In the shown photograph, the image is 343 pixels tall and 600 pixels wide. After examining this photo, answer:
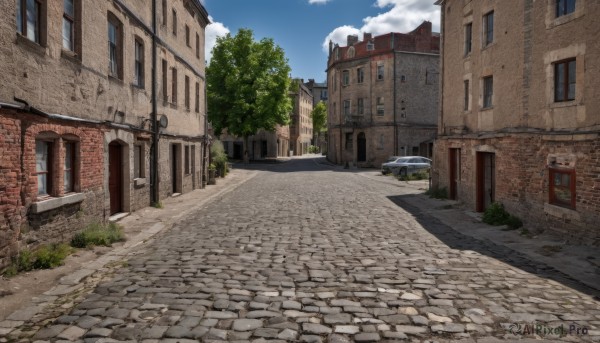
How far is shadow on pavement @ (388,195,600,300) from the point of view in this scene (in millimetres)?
7301

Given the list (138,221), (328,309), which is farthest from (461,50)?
(328,309)

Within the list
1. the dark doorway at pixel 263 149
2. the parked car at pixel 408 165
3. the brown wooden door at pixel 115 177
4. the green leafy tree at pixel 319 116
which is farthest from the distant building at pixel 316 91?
the brown wooden door at pixel 115 177

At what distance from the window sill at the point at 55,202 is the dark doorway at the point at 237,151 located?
4811cm

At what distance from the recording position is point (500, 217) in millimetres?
13023

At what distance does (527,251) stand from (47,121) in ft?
33.0

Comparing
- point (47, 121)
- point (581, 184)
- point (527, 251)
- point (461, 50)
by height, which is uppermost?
point (461, 50)

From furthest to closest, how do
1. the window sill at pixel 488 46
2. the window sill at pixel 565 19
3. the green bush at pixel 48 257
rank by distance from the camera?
the window sill at pixel 488 46, the window sill at pixel 565 19, the green bush at pixel 48 257

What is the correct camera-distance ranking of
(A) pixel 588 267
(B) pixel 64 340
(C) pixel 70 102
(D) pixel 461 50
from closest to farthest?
(B) pixel 64 340 < (A) pixel 588 267 < (C) pixel 70 102 < (D) pixel 461 50

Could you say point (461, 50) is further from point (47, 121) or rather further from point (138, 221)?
point (47, 121)

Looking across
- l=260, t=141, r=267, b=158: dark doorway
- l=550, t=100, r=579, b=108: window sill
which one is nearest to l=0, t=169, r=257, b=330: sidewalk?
l=550, t=100, r=579, b=108: window sill

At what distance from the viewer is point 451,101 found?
1861 centimetres

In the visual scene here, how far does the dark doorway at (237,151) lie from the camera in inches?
2282

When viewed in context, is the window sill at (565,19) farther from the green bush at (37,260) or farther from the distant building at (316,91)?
the distant building at (316,91)

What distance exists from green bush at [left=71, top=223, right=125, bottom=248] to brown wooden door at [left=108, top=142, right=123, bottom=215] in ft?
8.32
